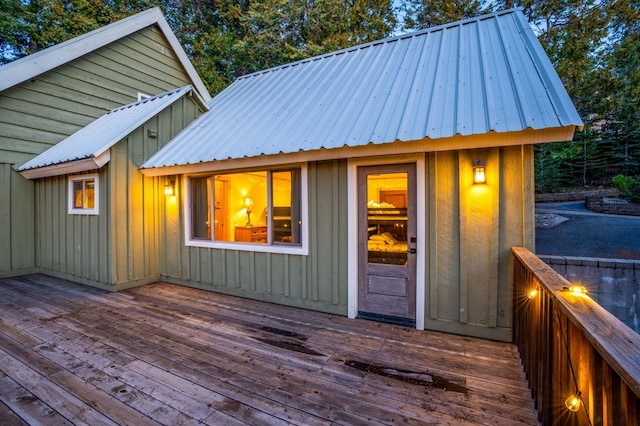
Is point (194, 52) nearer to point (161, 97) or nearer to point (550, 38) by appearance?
point (161, 97)

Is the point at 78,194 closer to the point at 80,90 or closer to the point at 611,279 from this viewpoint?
the point at 80,90

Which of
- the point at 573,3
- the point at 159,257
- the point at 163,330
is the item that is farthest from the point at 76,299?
the point at 573,3

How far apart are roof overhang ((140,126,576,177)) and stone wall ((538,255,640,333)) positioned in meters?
1.98

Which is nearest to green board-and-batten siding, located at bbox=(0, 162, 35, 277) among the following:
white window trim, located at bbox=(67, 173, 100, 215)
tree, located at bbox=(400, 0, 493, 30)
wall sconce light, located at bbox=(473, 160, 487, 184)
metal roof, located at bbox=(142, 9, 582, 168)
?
white window trim, located at bbox=(67, 173, 100, 215)

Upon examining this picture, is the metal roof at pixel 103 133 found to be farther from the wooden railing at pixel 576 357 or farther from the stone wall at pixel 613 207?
the stone wall at pixel 613 207

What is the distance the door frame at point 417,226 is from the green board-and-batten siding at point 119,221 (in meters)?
3.80

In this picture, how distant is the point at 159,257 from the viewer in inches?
223

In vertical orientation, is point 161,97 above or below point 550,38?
below

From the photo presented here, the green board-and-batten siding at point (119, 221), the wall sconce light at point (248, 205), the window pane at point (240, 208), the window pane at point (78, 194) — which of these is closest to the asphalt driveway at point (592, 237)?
the window pane at point (240, 208)

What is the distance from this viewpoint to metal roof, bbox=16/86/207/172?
4.98 m

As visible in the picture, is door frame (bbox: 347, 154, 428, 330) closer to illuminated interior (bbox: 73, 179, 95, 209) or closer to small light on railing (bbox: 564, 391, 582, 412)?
small light on railing (bbox: 564, 391, 582, 412)

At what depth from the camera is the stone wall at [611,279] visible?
3.84 metres

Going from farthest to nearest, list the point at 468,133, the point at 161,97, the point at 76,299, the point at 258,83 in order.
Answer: the point at 258,83 < the point at 161,97 < the point at 76,299 < the point at 468,133

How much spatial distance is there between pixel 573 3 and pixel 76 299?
13.1 meters
